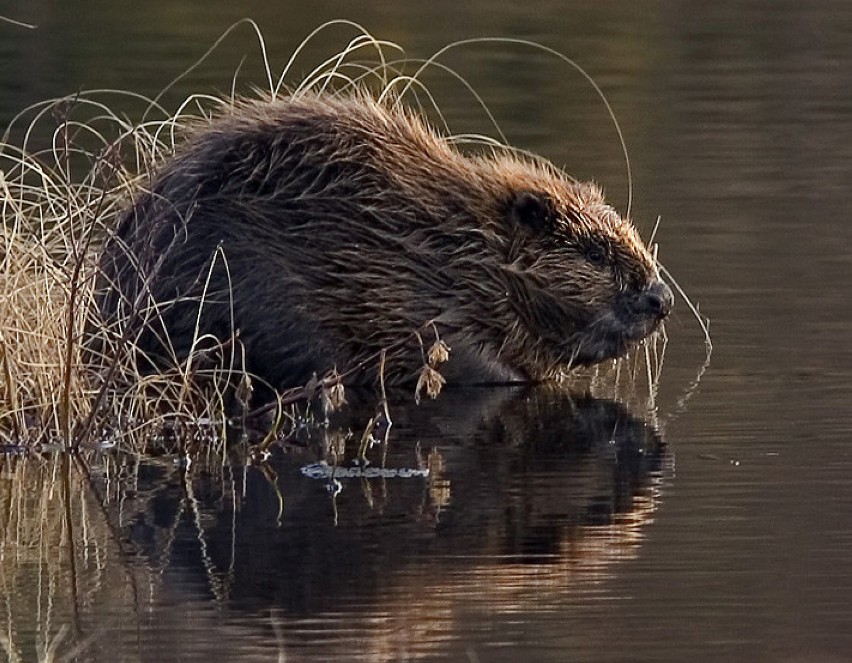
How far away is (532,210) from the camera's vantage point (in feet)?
25.1

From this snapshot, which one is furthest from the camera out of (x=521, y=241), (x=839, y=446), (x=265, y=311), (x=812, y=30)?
(x=812, y=30)

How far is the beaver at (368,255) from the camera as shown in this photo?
7.20m

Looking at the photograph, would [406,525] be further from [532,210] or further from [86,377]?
[532,210]

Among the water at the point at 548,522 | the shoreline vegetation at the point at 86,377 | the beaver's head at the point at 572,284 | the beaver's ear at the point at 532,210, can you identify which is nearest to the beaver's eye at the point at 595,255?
the beaver's head at the point at 572,284

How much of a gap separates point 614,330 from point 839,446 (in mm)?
1573

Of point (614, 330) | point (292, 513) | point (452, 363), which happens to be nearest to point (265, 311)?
point (452, 363)

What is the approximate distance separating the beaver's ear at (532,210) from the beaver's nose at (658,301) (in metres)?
0.38

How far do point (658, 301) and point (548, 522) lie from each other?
2.24 m

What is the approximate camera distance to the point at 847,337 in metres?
7.50

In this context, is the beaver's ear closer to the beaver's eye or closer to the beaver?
the beaver

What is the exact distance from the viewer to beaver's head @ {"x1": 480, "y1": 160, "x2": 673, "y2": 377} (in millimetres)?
7594

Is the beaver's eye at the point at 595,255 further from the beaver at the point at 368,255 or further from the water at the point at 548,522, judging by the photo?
the water at the point at 548,522

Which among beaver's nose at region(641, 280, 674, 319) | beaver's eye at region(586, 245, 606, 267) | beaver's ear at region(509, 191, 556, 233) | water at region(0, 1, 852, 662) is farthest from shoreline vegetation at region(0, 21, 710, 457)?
beaver's ear at region(509, 191, 556, 233)

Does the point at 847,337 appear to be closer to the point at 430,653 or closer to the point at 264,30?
the point at 430,653
